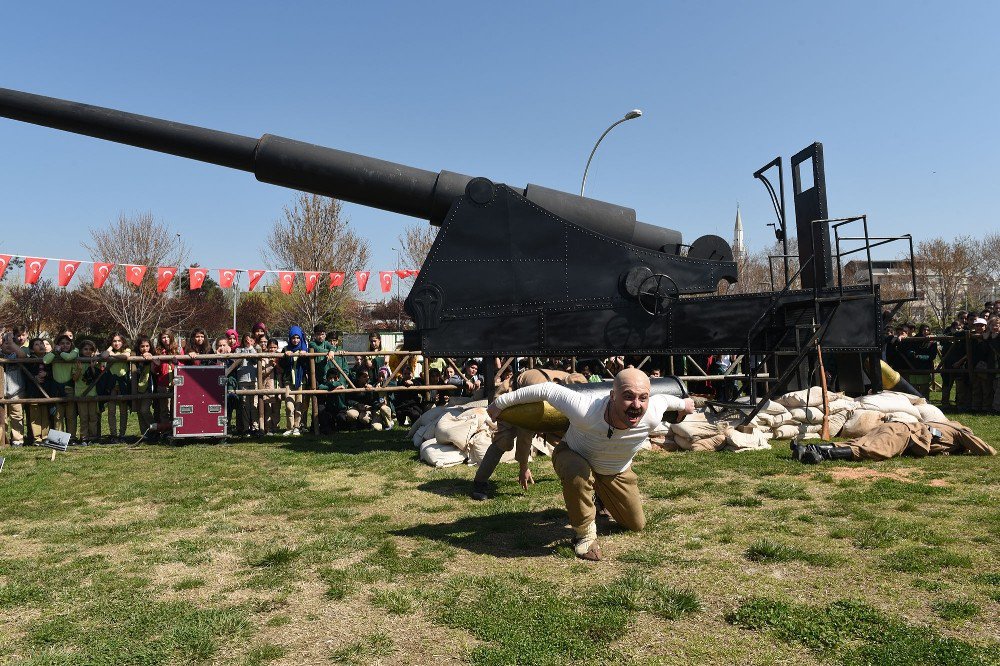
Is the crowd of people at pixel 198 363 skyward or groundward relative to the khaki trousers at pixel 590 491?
skyward

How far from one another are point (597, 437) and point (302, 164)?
5.93 meters

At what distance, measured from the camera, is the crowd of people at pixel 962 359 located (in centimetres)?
1341

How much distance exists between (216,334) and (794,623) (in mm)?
52707

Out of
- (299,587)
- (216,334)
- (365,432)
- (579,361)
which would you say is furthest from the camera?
(216,334)

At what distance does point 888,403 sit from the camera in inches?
371

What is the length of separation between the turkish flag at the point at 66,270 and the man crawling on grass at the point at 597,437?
705 inches

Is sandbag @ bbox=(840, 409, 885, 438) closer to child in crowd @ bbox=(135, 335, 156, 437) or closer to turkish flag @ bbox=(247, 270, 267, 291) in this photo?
child in crowd @ bbox=(135, 335, 156, 437)

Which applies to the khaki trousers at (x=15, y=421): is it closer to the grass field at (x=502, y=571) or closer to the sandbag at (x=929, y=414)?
the grass field at (x=502, y=571)

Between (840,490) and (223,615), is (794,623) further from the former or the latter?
(840,490)

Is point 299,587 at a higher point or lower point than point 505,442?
lower

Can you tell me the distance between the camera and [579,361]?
581 inches

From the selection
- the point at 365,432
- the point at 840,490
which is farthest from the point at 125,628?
the point at 365,432

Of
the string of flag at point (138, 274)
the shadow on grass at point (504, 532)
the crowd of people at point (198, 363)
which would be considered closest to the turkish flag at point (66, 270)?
the string of flag at point (138, 274)

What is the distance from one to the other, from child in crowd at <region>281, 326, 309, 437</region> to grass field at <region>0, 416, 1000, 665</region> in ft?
13.5
